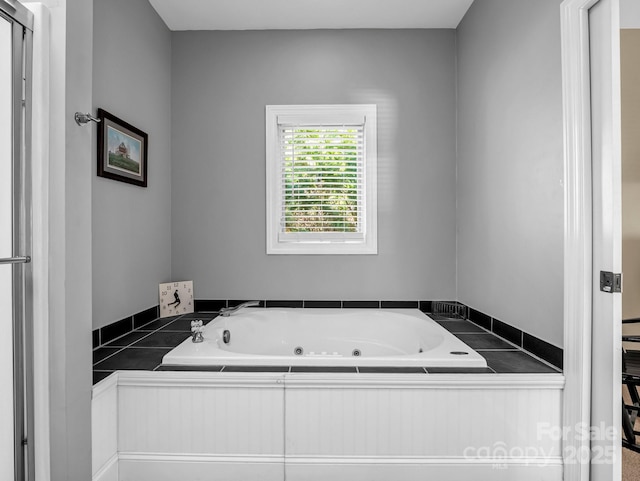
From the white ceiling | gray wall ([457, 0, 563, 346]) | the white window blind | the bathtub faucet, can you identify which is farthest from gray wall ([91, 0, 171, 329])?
gray wall ([457, 0, 563, 346])

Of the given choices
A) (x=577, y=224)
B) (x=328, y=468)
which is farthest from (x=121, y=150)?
(x=577, y=224)

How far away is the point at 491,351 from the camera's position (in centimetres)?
190

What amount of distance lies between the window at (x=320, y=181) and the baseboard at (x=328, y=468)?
4.72 ft

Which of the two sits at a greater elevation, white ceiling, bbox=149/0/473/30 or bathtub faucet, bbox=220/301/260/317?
white ceiling, bbox=149/0/473/30

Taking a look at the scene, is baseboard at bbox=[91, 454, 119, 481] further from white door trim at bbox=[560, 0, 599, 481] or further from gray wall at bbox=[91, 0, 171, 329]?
white door trim at bbox=[560, 0, 599, 481]

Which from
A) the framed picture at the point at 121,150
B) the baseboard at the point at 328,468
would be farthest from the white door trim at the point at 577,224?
the framed picture at the point at 121,150

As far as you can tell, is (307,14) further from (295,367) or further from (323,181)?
(295,367)

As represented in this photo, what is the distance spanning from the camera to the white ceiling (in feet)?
8.09

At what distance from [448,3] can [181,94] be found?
1903mm

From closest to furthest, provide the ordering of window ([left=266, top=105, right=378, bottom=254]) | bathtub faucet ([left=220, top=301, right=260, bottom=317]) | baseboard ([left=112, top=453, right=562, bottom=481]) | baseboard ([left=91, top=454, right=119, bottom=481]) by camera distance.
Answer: baseboard ([left=91, top=454, right=119, bottom=481])
baseboard ([left=112, top=453, right=562, bottom=481])
bathtub faucet ([left=220, top=301, right=260, bottom=317])
window ([left=266, top=105, right=378, bottom=254])

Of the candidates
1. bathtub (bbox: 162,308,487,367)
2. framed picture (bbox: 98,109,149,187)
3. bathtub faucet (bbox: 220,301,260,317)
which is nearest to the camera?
framed picture (bbox: 98,109,149,187)

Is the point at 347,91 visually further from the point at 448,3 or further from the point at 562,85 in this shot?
the point at 562,85

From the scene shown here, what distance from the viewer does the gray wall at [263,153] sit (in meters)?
2.77

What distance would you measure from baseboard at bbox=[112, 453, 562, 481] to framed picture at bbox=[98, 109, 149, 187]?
54.2 inches
